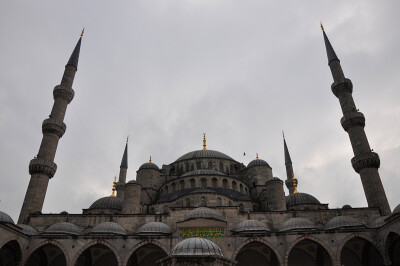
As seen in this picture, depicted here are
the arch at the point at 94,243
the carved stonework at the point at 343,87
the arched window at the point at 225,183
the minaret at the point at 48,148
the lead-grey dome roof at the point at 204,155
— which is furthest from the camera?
the lead-grey dome roof at the point at 204,155

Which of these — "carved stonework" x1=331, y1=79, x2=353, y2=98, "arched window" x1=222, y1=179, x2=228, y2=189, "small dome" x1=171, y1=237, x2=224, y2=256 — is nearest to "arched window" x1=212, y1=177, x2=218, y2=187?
"arched window" x1=222, y1=179, x2=228, y2=189

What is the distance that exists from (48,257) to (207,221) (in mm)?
10566

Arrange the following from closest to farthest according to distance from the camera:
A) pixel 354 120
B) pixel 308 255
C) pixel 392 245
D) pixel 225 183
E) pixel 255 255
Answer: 1. pixel 392 245
2. pixel 308 255
3. pixel 255 255
4. pixel 354 120
5. pixel 225 183

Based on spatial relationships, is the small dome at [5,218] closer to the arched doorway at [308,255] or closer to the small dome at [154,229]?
the small dome at [154,229]

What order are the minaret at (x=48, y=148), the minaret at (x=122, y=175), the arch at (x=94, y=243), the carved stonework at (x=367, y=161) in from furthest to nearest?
the minaret at (x=122, y=175) → the carved stonework at (x=367, y=161) → the minaret at (x=48, y=148) → the arch at (x=94, y=243)

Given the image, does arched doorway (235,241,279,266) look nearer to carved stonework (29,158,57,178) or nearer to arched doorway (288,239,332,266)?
arched doorway (288,239,332,266)

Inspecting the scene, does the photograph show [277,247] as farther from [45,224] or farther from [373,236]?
[45,224]

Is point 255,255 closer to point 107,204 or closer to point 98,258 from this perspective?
point 98,258

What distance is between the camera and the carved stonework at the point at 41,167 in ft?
76.2

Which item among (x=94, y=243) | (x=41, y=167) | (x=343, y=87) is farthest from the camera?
(x=343, y=87)

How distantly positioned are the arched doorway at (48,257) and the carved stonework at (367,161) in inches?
851

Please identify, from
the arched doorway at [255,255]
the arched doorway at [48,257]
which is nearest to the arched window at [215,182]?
A: the arched doorway at [255,255]

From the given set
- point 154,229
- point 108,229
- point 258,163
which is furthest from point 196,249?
point 258,163

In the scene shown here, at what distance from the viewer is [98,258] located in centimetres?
1959
